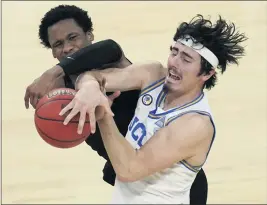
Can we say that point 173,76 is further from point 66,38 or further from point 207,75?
point 66,38

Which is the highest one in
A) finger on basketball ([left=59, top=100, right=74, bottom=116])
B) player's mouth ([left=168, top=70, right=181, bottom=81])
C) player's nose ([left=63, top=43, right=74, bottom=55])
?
player's nose ([left=63, top=43, right=74, bottom=55])

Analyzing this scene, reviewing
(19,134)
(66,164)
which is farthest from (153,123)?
(19,134)

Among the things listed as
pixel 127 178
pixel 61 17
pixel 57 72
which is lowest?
pixel 127 178

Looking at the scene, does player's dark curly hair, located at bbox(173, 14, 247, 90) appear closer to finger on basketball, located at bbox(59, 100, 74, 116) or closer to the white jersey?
the white jersey

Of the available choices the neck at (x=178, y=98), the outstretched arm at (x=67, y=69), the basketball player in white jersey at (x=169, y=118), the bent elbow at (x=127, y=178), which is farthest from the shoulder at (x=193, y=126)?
the outstretched arm at (x=67, y=69)

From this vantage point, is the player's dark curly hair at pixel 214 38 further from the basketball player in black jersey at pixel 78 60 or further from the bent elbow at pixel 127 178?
the bent elbow at pixel 127 178

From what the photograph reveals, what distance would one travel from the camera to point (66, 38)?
2.85 metres

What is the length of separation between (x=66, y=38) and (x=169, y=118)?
2.35ft

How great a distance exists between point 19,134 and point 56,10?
234 cm

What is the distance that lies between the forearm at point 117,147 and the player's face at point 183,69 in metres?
0.36

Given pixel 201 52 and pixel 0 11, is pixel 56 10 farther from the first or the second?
pixel 0 11

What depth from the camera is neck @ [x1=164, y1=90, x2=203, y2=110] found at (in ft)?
8.21

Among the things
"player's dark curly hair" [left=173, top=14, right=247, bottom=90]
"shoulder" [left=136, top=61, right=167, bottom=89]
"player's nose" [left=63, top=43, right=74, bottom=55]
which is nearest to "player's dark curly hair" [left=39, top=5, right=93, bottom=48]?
"player's nose" [left=63, top=43, right=74, bottom=55]

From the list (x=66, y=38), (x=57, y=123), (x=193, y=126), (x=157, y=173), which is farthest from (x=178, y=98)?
(x=66, y=38)
